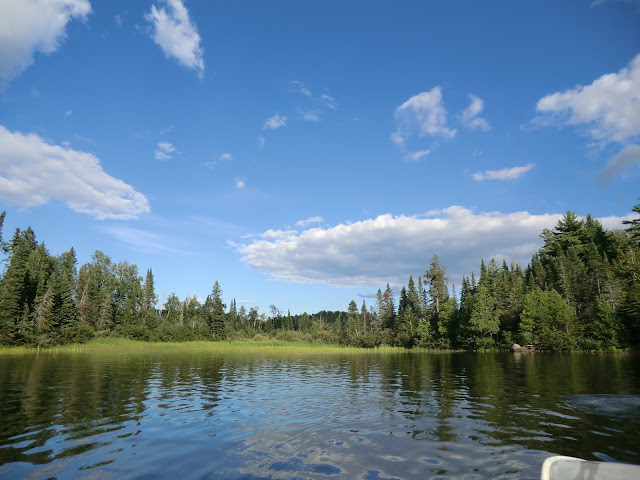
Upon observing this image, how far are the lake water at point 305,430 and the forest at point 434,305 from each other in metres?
61.5

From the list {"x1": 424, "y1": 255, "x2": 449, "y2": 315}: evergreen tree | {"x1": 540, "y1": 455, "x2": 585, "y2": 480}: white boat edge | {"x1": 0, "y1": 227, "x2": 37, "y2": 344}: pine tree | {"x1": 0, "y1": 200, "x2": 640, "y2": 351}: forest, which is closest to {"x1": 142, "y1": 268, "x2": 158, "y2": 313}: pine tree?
{"x1": 0, "y1": 200, "x2": 640, "y2": 351}: forest

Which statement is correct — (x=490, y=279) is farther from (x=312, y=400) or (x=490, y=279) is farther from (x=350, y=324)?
(x=312, y=400)

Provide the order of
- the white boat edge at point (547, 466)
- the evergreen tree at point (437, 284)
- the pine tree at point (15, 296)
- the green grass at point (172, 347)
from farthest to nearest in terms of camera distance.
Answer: the evergreen tree at point (437, 284) < the green grass at point (172, 347) < the pine tree at point (15, 296) < the white boat edge at point (547, 466)

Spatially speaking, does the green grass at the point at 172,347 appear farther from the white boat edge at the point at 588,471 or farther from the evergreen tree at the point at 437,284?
the white boat edge at the point at 588,471

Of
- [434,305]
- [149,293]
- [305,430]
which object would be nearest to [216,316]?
[149,293]

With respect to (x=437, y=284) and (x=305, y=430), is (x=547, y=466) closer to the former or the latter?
(x=305, y=430)

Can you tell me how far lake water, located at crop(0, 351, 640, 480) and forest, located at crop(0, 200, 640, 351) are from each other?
61.5 metres

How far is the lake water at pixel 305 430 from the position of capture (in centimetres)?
989

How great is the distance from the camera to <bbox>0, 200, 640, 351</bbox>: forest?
2889 inches

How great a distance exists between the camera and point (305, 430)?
1393 centimetres

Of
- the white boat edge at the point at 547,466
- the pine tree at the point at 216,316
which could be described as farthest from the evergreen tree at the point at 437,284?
the white boat edge at the point at 547,466

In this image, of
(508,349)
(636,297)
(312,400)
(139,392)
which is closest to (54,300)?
(139,392)

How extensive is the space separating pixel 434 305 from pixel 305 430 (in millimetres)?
104091

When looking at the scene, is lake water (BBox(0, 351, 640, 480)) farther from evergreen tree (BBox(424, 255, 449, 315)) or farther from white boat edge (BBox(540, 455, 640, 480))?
evergreen tree (BBox(424, 255, 449, 315))
